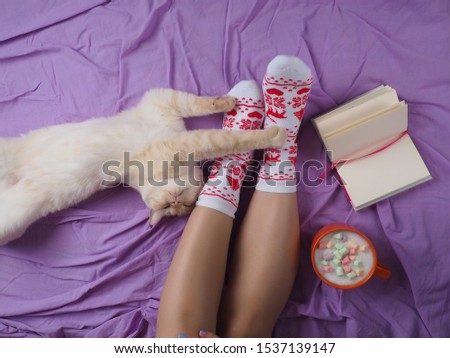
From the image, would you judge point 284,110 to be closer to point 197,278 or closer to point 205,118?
point 205,118

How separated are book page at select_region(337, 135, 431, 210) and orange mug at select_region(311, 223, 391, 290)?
0.12 m

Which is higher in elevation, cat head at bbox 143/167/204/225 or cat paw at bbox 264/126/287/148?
cat paw at bbox 264/126/287/148

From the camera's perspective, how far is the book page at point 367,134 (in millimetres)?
1039

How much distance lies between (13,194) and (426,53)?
51.4 inches

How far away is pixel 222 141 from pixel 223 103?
5.7 inches

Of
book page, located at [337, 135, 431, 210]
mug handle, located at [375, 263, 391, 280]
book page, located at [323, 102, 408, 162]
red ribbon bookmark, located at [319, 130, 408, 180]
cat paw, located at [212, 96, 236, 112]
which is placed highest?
cat paw, located at [212, 96, 236, 112]

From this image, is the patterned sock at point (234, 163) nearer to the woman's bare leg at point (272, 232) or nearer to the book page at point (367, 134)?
the woman's bare leg at point (272, 232)

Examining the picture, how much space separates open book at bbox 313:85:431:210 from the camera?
1062 millimetres

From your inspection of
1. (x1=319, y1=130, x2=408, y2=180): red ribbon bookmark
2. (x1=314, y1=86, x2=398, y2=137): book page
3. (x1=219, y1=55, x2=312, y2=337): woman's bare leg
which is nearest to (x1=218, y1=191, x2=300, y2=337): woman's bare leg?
(x1=219, y1=55, x2=312, y2=337): woman's bare leg

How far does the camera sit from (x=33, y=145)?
1120 mm

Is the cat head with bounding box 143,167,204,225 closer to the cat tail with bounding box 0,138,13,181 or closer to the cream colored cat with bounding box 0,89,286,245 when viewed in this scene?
the cream colored cat with bounding box 0,89,286,245

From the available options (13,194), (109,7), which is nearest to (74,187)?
(13,194)

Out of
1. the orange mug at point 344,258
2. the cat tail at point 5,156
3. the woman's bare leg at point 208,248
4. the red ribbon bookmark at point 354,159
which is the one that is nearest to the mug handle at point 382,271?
the orange mug at point 344,258

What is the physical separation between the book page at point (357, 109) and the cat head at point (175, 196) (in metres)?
0.41
